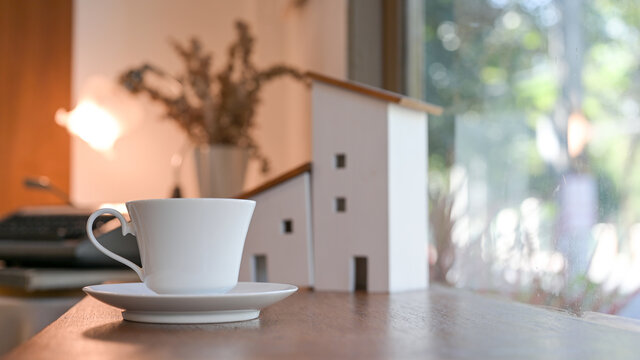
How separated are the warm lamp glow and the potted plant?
53 cm

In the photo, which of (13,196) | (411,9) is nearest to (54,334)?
(411,9)

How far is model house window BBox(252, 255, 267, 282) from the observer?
1.05 meters

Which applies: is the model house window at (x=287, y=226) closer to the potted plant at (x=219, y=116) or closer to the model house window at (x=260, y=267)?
the model house window at (x=260, y=267)

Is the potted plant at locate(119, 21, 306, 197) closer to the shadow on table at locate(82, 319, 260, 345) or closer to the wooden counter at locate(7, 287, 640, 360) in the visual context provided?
the wooden counter at locate(7, 287, 640, 360)

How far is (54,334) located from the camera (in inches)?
20.1

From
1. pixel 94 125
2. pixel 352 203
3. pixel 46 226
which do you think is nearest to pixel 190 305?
pixel 352 203

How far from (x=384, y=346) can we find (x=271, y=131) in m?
1.86

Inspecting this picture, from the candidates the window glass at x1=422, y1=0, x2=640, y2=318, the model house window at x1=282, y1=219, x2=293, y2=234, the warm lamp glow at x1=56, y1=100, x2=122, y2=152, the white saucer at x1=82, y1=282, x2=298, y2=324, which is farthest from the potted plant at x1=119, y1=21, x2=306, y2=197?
the white saucer at x1=82, y1=282, x2=298, y2=324

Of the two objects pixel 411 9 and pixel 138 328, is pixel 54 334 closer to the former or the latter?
pixel 138 328

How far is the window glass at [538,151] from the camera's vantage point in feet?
2.40

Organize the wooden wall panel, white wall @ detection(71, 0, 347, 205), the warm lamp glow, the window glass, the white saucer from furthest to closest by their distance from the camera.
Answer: the wooden wall panel → white wall @ detection(71, 0, 347, 205) → the warm lamp glow → the window glass → the white saucer

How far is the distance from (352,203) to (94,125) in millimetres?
1578

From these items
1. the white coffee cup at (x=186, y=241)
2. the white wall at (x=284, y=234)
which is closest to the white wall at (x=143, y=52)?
the white wall at (x=284, y=234)

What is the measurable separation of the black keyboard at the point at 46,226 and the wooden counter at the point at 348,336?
668mm
